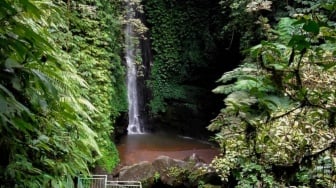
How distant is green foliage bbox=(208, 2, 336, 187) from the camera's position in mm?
1033

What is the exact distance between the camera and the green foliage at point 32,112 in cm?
97

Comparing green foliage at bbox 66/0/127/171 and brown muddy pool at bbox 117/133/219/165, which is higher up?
green foliage at bbox 66/0/127/171

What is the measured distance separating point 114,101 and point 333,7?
22.3 feet

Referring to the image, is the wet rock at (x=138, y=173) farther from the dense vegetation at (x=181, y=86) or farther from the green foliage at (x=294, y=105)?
the green foliage at (x=294, y=105)

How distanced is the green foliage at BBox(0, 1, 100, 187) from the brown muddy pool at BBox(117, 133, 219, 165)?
5.76 meters

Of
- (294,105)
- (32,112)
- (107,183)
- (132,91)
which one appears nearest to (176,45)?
(132,91)

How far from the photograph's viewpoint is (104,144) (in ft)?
18.3

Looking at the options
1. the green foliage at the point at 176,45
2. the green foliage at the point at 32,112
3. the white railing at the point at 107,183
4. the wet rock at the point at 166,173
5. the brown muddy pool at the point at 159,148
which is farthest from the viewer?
the green foliage at the point at 176,45

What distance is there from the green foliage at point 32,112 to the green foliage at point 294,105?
1.93ft

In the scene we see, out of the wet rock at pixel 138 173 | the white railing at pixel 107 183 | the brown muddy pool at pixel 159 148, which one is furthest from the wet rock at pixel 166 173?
the brown muddy pool at pixel 159 148

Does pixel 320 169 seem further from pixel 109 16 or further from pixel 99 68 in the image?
pixel 109 16

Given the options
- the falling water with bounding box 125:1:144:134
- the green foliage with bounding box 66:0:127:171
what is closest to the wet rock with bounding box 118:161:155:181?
the green foliage with bounding box 66:0:127:171

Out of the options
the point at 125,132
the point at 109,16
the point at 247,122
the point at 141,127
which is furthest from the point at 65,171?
the point at 141,127

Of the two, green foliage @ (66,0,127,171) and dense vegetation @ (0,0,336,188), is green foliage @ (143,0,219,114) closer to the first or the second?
dense vegetation @ (0,0,336,188)
